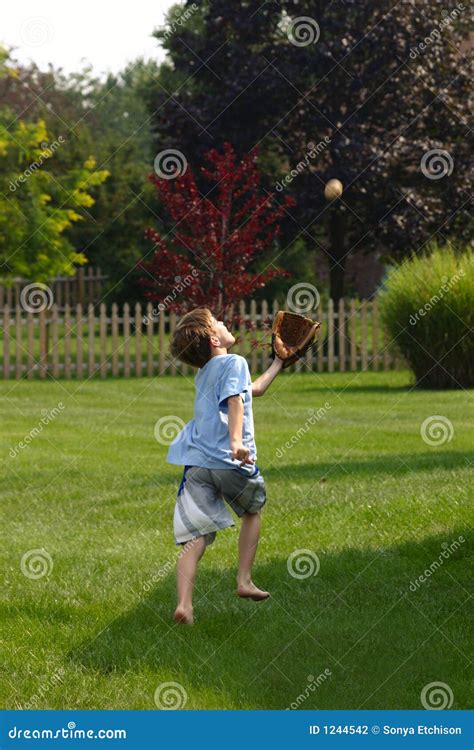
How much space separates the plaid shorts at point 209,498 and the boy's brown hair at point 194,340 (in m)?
0.52

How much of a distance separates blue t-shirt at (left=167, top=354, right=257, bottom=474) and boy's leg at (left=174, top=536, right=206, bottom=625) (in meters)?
0.40

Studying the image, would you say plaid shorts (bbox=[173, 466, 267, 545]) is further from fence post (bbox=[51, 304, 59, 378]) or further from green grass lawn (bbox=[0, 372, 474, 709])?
fence post (bbox=[51, 304, 59, 378])

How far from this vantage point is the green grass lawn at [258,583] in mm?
5074

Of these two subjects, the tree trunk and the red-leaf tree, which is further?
the tree trunk

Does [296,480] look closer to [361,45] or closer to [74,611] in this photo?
[74,611]

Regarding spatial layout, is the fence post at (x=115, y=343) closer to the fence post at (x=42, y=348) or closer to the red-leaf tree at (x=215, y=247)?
the fence post at (x=42, y=348)

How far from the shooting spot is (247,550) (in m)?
5.78

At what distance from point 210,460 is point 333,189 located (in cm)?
2070

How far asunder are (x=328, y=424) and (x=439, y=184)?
14.1 m

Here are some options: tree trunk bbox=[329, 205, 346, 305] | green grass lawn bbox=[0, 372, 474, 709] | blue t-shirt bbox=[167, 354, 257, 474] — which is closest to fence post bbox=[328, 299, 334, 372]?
tree trunk bbox=[329, 205, 346, 305]

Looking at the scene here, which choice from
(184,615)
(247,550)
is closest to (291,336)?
(247,550)

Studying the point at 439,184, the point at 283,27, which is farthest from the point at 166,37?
the point at 439,184

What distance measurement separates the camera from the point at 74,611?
20.1 feet

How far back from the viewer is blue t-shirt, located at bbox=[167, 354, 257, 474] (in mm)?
5625
